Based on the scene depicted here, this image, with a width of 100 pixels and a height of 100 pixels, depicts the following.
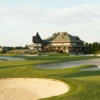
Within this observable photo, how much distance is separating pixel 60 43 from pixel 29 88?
99.7 metres

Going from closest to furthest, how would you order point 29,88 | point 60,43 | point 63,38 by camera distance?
point 29,88 → point 63,38 → point 60,43

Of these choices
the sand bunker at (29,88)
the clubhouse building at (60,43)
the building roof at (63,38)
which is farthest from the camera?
the building roof at (63,38)

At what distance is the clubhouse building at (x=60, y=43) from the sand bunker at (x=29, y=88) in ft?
303

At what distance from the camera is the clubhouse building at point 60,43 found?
11638cm

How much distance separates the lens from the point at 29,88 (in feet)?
68.4

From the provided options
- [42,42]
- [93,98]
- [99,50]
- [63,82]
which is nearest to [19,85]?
[63,82]

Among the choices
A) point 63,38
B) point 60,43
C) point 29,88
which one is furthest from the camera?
point 60,43

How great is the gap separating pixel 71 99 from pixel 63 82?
5.63 meters

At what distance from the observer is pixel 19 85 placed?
22.0 metres

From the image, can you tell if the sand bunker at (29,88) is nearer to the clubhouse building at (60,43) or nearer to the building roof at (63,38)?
the clubhouse building at (60,43)

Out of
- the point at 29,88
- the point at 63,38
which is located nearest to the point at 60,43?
the point at 63,38

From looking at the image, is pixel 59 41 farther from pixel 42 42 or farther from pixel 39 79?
pixel 39 79

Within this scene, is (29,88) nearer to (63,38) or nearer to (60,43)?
(63,38)

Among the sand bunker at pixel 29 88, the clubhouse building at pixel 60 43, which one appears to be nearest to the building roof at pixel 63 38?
the clubhouse building at pixel 60 43
